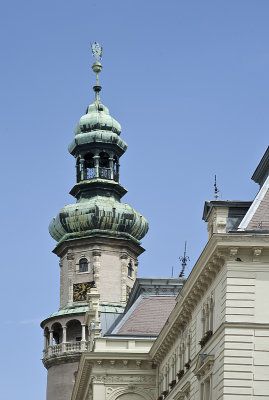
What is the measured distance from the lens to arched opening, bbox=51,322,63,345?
337 ft

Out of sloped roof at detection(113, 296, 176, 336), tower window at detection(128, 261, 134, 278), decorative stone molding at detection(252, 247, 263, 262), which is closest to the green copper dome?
tower window at detection(128, 261, 134, 278)

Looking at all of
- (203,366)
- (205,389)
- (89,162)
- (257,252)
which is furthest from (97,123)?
(257,252)

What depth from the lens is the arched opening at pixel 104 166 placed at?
108 metres

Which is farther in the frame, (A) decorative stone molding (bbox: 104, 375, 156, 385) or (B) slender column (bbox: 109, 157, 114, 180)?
(B) slender column (bbox: 109, 157, 114, 180)

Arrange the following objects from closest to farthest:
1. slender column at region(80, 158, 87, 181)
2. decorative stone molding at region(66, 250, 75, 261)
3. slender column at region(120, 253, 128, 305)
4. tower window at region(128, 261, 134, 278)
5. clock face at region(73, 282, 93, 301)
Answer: slender column at region(120, 253, 128, 305)
clock face at region(73, 282, 93, 301)
decorative stone molding at region(66, 250, 75, 261)
tower window at region(128, 261, 134, 278)
slender column at region(80, 158, 87, 181)

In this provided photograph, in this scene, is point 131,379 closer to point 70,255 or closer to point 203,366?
point 203,366

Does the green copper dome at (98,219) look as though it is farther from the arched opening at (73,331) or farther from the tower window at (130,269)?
the arched opening at (73,331)

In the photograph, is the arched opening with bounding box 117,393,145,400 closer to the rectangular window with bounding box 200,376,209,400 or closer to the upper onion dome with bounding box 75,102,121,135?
the rectangular window with bounding box 200,376,209,400

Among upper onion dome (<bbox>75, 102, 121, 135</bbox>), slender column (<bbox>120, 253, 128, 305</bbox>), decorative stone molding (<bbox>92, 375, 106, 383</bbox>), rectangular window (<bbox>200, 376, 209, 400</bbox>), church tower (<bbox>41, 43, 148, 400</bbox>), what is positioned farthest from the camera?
upper onion dome (<bbox>75, 102, 121, 135</bbox>)

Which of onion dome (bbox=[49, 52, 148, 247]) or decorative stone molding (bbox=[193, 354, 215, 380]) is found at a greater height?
onion dome (bbox=[49, 52, 148, 247])

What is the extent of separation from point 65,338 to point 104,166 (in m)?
17.9

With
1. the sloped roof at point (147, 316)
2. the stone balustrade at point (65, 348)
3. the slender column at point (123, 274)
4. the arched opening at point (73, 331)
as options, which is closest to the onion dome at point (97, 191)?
the slender column at point (123, 274)

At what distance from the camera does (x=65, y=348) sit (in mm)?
100562

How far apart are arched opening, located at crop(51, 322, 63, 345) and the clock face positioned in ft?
9.50
